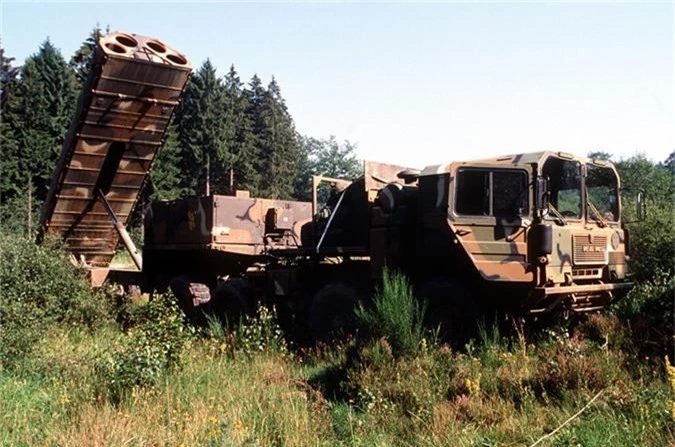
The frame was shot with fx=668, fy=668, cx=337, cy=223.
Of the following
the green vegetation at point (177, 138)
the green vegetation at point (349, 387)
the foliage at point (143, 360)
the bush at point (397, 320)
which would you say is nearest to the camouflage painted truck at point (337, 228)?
the green vegetation at point (349, 387)

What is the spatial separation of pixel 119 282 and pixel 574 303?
8.70 meters

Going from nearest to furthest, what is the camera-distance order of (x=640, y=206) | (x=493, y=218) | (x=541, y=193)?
(x=541, y=193) < (x=493, y=218) < (x=640, y=206)

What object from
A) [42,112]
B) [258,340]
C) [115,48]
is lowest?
[258,340]

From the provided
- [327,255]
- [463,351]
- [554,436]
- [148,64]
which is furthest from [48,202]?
[554,436]

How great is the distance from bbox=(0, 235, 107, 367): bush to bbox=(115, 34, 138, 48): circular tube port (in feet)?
11.6

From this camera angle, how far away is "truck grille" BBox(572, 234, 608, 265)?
836 centimetres

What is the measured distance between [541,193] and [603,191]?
1.85 metres

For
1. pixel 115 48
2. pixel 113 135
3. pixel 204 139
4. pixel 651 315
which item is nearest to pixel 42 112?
pixel 204 139

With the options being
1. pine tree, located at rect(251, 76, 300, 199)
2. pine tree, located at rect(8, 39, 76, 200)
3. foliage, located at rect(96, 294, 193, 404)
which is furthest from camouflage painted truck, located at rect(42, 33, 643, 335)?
pine tree, located at rect(251, 76, 300, 199)

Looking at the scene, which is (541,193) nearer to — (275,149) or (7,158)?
(7,158)

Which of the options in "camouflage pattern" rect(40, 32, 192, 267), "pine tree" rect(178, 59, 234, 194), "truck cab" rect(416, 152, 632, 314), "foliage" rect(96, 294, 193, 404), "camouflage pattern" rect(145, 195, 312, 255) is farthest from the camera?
"pine tree" rect(178, 59, 234, 194)

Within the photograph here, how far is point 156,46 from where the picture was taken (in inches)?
440

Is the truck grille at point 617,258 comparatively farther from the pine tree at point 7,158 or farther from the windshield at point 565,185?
the pine tree at point 7,158

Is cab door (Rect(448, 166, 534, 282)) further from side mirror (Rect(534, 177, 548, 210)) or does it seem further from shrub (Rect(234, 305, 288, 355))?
shrub (Rect(234, 305, 288, 355))
